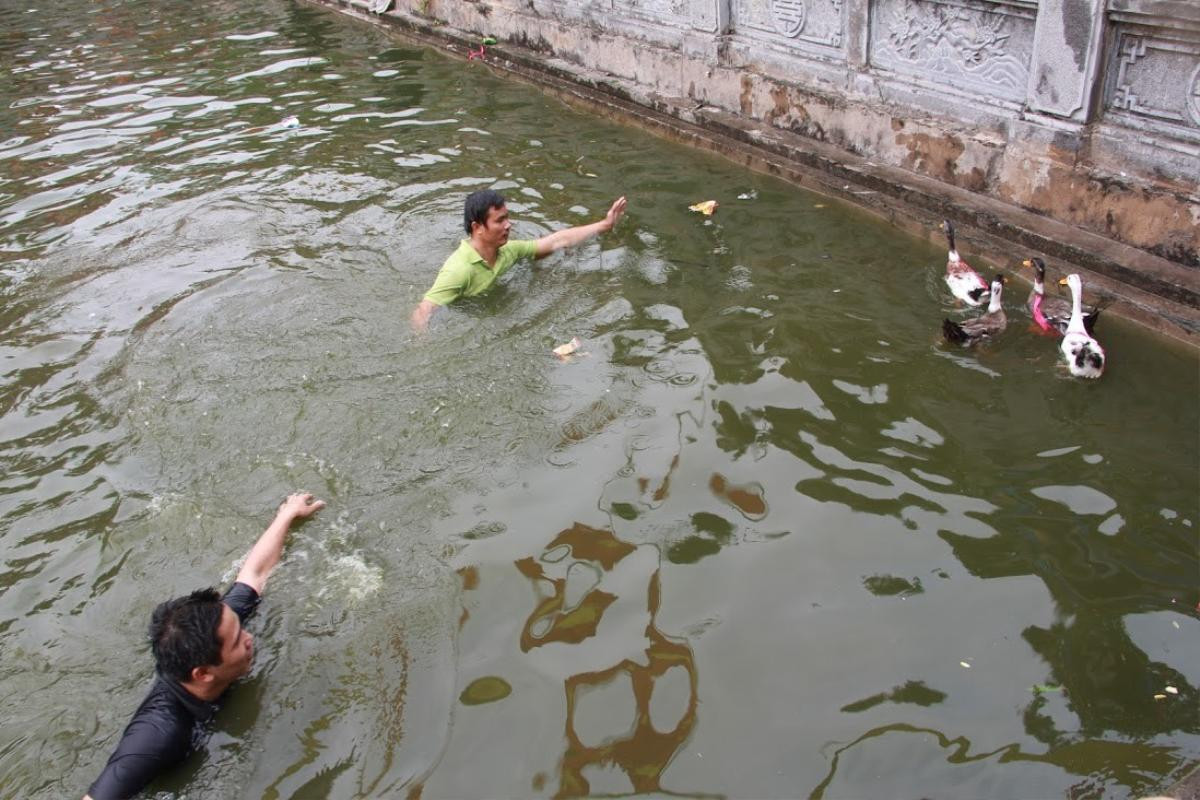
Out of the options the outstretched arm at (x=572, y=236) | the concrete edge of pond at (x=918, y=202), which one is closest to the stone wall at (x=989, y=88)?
the concrete edge of pond at (x=918, y=202)

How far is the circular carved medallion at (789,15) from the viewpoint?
8.25 m

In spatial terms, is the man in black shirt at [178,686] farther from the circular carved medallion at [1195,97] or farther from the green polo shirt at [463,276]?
the circular carved medallion at [1195,97]

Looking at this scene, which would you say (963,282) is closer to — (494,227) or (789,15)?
(494,227)

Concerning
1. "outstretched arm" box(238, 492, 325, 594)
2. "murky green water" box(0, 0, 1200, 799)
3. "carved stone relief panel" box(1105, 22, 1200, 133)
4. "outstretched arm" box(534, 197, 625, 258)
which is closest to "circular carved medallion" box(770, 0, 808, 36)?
"murky green water" box(0, 0, 1200, 799)

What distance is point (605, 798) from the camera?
3.64 m

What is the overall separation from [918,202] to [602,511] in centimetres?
392

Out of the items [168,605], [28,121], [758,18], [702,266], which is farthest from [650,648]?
[28,121]

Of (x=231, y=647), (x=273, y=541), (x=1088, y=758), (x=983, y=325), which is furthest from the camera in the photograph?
(x=983, y=325)

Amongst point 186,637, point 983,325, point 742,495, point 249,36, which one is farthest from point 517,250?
point 249,36

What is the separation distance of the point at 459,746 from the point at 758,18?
7035mm

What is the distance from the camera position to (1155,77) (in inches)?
233

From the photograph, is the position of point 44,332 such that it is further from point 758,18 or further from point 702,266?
point 758,18

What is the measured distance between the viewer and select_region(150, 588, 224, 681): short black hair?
151 inches

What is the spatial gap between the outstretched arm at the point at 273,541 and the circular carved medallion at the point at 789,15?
5782 millimetres
